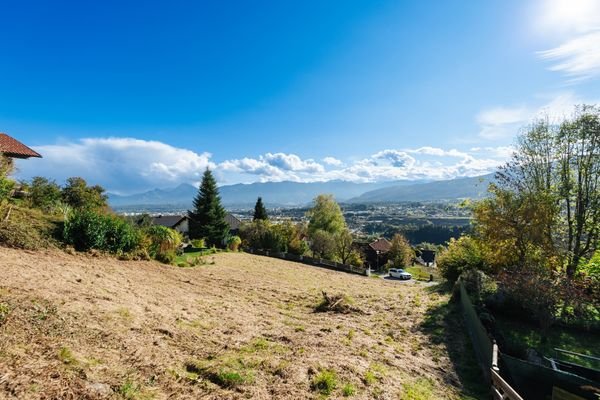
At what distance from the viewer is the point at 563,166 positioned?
52.0ft

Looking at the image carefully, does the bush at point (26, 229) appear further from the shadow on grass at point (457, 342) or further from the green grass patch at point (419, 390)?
the shadow on grass at point (457, 342)

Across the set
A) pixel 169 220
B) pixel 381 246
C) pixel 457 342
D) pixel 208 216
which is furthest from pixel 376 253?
pixel 457 342

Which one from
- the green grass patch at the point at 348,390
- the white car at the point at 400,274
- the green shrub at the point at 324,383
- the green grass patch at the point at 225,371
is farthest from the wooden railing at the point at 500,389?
the white car at the point at 400,274

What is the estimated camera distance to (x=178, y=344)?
665cm

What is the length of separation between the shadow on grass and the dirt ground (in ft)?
0.79

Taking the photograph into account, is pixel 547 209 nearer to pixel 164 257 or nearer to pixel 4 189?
pixel 164 257

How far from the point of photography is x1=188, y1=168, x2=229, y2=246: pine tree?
120ft

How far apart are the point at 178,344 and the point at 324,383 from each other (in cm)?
332

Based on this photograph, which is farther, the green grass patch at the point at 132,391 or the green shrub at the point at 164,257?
the green shrub at the point at 164,257

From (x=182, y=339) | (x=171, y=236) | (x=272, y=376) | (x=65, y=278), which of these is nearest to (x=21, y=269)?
(x=65, y=278)

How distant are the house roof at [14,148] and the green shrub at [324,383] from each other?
26.9 m

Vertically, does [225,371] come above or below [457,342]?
above

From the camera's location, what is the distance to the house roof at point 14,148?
2184 centimetres

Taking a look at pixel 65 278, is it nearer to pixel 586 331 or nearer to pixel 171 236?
pixel 171 236
